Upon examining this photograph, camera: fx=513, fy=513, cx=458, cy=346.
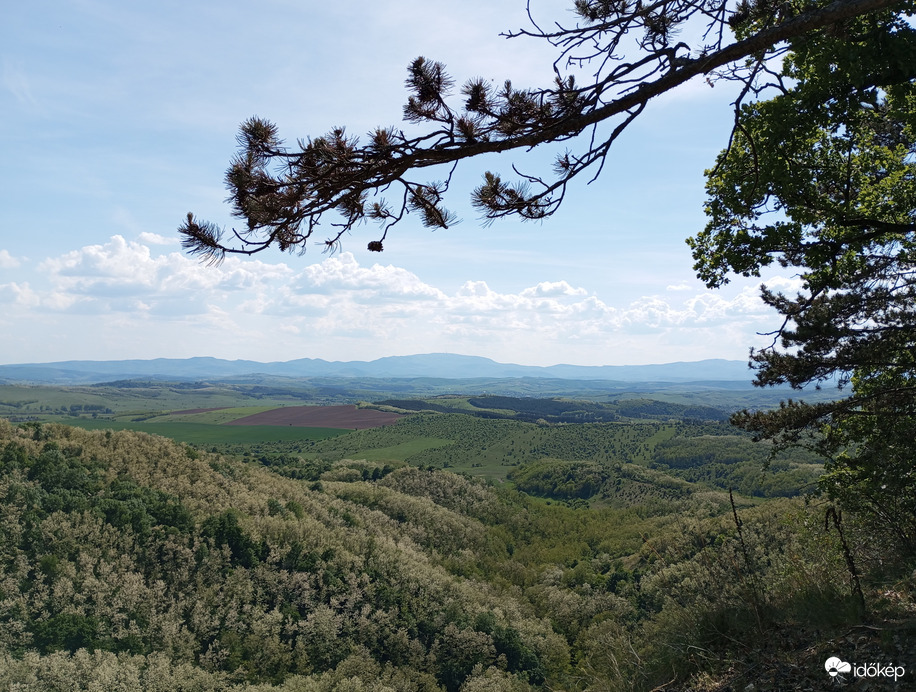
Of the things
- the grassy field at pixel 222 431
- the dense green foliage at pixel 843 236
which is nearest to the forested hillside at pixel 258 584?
the dense green foliage at pixel 843 236

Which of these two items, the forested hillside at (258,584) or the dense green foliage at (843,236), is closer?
the dense green foliage at (843,236)

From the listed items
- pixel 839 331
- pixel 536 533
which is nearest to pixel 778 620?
pixel 839 331

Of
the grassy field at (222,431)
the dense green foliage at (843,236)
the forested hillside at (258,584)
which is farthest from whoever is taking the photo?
the grassy field at (222,431)

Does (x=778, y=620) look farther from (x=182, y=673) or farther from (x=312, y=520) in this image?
(x=312, y=520)

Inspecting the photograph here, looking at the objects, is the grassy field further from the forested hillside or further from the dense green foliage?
the dense green foliage

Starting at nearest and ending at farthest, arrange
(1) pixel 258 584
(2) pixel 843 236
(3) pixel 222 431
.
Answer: (2) pixel 843 236 → (1) pixel 258 584 → (3) pixel 222 431

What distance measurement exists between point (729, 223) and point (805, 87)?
9.09ft

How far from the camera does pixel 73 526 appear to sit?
49781 mm

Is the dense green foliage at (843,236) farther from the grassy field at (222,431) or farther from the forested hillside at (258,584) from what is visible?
the grassy field at (222,431)

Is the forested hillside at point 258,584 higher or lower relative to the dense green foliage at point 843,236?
lower

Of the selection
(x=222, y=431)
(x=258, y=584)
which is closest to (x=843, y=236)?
(x=258, y=584)

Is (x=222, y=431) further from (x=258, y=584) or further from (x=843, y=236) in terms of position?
(x=843, y=236)

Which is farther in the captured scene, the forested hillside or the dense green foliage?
the forested hillside

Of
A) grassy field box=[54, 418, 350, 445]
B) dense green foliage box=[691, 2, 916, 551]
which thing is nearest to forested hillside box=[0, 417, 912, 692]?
dense green foliage box=[691, 2, 916, 551]
